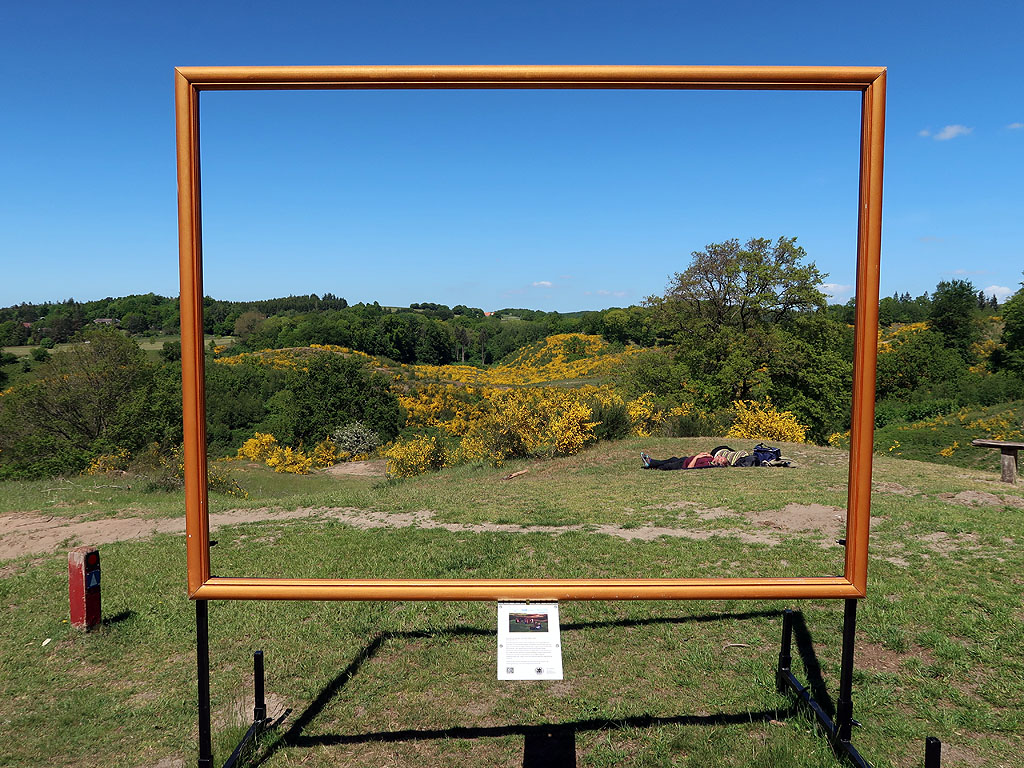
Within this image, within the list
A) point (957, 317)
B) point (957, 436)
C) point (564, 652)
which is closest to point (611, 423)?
point (564, 652)

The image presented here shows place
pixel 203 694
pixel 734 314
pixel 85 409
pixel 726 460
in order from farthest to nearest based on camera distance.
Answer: pixel 85 409 < pixel 734 314 < pixel 726 460 < pixel 203 694

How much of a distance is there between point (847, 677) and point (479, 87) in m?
2.96

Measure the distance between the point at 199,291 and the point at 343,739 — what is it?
2.29 m

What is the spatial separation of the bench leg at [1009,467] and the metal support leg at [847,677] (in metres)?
9.89

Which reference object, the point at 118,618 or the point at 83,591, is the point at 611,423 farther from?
the point at 83,591

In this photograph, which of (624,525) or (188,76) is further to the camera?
(624,525)

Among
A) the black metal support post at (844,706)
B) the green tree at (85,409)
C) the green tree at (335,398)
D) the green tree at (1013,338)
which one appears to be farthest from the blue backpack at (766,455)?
the green tree at (1013,338)

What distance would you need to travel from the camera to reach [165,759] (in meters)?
2.86

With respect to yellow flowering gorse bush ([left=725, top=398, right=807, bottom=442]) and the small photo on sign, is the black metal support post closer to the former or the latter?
the small photo on sign

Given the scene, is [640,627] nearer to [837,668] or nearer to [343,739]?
[837,668]

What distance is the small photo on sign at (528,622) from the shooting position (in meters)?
2.31

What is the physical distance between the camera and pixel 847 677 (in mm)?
2568

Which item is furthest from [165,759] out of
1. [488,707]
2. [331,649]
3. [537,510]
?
[537,510]

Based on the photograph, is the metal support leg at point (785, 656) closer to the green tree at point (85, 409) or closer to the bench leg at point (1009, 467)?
the bench leg at point (1009, 467)
